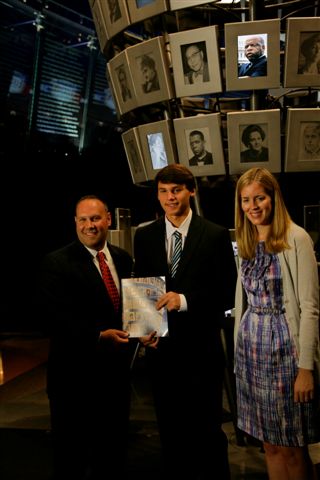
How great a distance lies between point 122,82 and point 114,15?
666 millimetres

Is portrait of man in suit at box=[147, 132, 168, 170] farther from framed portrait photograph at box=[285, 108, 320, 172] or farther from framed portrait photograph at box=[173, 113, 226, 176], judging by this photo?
framed portrait photograph at box=[285, 108, 320, 172]

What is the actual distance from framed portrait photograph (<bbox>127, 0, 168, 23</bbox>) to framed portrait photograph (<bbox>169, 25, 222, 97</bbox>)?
28cm

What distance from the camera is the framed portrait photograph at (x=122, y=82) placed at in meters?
5.51

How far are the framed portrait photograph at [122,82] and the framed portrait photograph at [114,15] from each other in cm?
25

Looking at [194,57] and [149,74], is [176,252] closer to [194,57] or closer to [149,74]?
[194,57]

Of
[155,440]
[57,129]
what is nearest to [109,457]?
[155,440]

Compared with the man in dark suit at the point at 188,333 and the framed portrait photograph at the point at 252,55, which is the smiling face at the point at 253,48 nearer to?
the framed portrait photograph at the point at 252,55

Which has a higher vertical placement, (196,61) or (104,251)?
(196,61)

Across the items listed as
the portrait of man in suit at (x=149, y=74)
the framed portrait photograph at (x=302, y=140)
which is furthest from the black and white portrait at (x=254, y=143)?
the portrait of man in suit at (x=149, y=74)

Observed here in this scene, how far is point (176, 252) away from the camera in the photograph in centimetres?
293

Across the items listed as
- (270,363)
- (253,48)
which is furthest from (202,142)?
(270,363)

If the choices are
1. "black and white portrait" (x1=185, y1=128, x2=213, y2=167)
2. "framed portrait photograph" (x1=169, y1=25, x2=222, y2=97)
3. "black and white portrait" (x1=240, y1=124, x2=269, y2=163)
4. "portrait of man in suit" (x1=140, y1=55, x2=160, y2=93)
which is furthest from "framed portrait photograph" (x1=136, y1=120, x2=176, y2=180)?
"black and white portrait" (x1=240, y1=124, x2=269, y2=163)

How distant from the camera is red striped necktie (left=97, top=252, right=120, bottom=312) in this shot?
313cm

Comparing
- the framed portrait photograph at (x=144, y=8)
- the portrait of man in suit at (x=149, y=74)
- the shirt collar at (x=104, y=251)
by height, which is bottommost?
the shirt collar at (x=104, y=251)
